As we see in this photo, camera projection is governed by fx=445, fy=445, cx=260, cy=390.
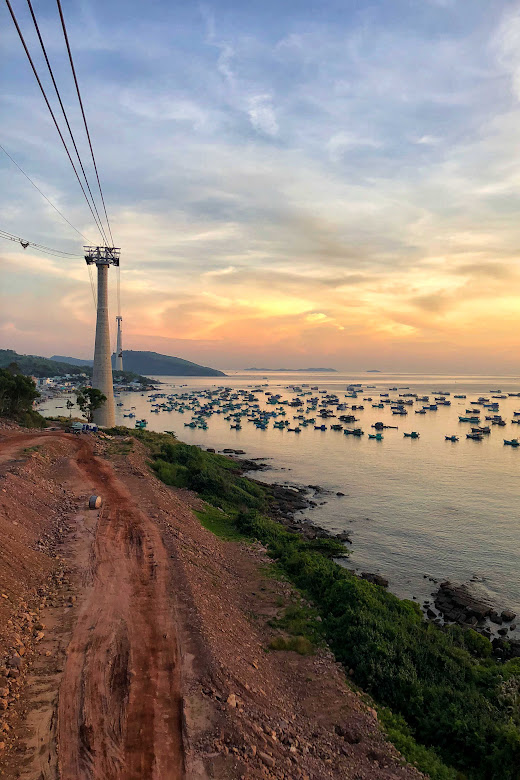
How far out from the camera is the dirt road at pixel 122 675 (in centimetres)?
710

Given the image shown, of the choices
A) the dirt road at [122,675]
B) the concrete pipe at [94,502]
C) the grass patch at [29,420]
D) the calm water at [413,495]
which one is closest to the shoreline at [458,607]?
the calm water at [413,495]

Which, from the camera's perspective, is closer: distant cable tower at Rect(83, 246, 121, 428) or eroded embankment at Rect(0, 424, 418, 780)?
eroded embankment at Rect(0, 424, 418, 780)

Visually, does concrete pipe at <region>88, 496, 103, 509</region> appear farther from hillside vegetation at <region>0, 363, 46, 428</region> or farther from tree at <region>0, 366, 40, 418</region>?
tree at <region>0, 366, 40, 418</region>

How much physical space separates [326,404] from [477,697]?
374 feet

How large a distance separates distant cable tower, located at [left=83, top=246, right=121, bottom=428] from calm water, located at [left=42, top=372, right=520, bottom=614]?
1756 cm

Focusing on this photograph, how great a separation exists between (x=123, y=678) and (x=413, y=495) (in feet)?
114

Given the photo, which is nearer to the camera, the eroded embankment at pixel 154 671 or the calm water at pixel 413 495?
the eroded embankment at pixel 154 671

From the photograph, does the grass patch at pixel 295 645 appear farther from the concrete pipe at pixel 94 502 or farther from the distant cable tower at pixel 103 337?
the distant cable tower at pixel 103 337

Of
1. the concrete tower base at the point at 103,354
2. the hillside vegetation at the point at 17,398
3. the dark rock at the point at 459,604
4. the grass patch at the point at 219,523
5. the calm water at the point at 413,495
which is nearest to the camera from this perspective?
the dark rock at the point at 459,604

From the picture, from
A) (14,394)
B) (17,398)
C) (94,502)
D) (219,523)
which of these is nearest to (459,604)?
(219,523)

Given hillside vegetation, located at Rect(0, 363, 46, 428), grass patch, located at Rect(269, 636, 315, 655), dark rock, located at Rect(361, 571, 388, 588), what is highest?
hillside vegetation, located at Rect(0, 363, 46, 428)

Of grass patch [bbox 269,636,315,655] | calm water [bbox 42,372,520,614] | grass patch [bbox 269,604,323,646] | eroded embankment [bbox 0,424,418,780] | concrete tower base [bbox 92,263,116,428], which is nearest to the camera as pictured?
eroded embankment [bbox 0,424,418,780]

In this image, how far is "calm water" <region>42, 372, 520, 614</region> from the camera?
25.0m

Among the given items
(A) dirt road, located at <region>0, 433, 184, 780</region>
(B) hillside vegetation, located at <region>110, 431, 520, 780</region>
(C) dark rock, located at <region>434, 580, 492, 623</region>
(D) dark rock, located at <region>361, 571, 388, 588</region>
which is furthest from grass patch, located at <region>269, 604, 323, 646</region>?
(C) dark rock, located at <region>434, 580, 492, 623</region>
